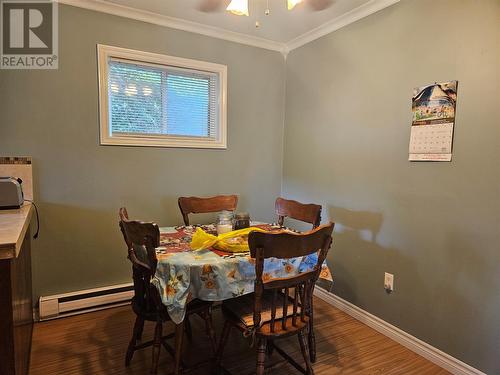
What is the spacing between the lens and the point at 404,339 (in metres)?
2.16

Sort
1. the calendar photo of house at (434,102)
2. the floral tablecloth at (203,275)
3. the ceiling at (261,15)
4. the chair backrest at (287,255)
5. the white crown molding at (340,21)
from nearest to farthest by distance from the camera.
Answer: the chair backrest at (287,255), the floral tablecloth at (203,275), the calendar photo of house at (434,102), the white crown molding at (340,21), the ceiling at (261,15)

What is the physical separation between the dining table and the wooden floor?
17.4 inches

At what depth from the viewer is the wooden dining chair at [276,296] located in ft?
4.57

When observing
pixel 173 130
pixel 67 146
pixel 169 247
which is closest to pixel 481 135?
pixel 169 247

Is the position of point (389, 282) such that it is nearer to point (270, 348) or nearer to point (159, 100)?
point (270, 348)

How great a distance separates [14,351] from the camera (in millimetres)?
1268

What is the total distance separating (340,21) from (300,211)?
1.56m

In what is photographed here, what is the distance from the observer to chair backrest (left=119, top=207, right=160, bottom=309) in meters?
1.47

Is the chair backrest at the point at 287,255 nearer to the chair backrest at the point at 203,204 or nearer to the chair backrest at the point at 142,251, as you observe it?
the chair backrest at the point at 142,251

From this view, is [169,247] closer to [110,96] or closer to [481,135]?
[110,96]

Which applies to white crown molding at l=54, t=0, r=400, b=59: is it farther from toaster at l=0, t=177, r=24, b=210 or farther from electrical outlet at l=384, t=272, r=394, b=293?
electrical outlet at l=384, t=272, r=394, b=293

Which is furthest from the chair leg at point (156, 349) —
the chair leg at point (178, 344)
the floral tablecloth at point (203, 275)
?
the floral tablecloth at point (203, 275)

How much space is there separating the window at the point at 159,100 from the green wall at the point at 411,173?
0.88 metres

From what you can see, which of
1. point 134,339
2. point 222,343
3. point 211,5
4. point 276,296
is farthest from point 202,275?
point 211,5
